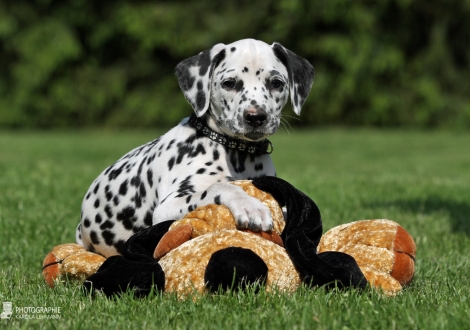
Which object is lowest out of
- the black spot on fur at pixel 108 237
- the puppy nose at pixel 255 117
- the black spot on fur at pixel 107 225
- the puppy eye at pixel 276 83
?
the black spot on fur at pixel 108 237

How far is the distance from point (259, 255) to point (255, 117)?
3.54 feet

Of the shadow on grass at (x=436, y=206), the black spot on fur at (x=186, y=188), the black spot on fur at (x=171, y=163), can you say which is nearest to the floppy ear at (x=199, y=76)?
the black spot on fur at (x=171, y=163)

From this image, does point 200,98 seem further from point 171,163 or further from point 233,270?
point 233,270

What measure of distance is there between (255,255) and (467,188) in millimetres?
6014

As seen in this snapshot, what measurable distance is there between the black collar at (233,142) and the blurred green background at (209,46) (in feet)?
61.3

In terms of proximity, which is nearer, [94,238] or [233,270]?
[233,270]

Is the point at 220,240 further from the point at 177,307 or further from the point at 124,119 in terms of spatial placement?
the point at 124,119

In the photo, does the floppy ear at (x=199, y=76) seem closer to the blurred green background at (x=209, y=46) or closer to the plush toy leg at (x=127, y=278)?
the plush toy leg at (x=127, y=278)

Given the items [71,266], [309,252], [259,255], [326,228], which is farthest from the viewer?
[326,228]

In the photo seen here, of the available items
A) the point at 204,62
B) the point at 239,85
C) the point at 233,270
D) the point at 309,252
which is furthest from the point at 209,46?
the point at 233,270

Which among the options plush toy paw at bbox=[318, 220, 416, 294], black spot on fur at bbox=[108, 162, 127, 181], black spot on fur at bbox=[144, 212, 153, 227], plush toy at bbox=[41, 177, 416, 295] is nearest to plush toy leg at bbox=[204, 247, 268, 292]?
plush toy at bbox=[41, 177, 416, 295]

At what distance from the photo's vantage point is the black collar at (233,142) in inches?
184

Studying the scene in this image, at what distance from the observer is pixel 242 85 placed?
15.2 feet

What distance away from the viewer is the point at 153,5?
25844mm
